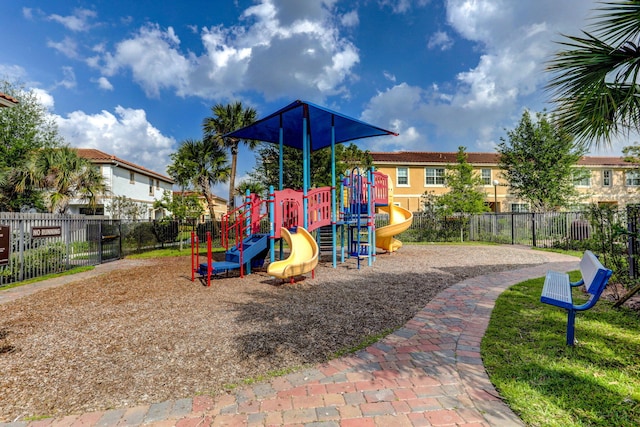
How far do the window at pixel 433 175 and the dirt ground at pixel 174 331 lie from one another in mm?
21126

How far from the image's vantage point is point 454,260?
10836 mm

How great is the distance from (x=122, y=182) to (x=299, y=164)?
1628cm

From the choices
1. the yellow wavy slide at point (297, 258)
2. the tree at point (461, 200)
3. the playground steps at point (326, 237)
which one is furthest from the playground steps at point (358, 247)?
the tree at point (461, 200)

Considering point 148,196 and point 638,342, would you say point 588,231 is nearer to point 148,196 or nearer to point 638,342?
point 638,342

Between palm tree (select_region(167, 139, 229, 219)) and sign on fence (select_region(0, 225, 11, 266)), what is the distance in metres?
13.3

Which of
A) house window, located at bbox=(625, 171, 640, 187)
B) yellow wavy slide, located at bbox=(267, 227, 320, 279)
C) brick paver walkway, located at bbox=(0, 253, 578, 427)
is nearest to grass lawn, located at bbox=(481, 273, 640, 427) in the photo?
brick paver walkway, located at bbox=(0, 253, 578, 427)

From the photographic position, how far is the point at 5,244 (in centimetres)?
761

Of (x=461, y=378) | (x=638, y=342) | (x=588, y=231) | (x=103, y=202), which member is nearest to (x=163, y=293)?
(x=461, y=378)

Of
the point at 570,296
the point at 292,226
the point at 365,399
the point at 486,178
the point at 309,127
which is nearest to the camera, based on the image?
the point at 365,399

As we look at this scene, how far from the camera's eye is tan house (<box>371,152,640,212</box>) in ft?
90.5

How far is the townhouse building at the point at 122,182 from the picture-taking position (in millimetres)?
23656

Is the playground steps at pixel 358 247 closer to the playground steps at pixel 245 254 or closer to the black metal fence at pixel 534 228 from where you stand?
the playground steps at pixel 245 254

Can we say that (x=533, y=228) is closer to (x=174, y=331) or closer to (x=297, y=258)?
(x=297, y=258)

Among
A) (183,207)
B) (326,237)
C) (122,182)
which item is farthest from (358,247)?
(122,182)
